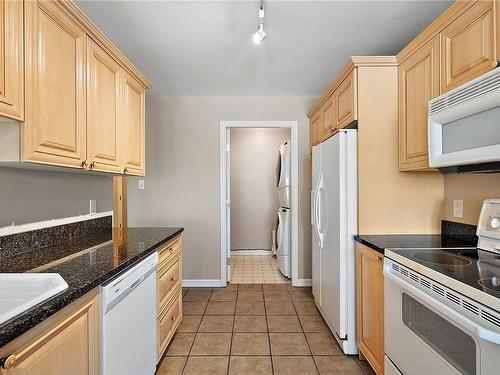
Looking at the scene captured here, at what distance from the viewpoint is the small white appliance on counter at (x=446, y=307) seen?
919 millimetres

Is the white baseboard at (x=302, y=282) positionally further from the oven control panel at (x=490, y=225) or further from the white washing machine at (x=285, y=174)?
the oven control panel at (x=490, y=225)

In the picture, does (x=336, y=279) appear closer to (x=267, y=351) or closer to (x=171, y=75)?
(x=267, y=351)

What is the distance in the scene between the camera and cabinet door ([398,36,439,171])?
5.51ft

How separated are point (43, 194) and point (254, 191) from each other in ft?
12.6

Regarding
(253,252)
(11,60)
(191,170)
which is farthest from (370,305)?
(253,252)

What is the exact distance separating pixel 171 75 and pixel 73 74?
1.56 m

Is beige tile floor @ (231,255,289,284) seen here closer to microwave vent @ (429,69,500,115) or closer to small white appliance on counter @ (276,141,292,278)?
small white appliance on counter @ (276,141,292,278)

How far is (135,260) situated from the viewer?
1448mm

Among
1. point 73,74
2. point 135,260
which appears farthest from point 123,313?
point 73,74

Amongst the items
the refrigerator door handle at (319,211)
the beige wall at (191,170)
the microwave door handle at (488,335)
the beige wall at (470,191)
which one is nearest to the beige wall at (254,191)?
the beige wall at (191,170)

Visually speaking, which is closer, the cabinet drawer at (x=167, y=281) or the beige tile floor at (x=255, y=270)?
the cabinet drawer at (x=167, y=281)

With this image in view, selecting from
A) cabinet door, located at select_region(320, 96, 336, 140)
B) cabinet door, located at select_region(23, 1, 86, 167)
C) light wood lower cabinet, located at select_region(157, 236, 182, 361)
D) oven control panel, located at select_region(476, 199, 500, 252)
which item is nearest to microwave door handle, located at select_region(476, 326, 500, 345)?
oven control panel, located at select_region(476, 199, 500, 252)

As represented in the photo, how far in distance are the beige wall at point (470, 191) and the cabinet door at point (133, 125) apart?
2.34 metres

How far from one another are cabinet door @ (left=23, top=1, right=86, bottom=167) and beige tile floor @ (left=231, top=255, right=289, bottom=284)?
2.82 metres
